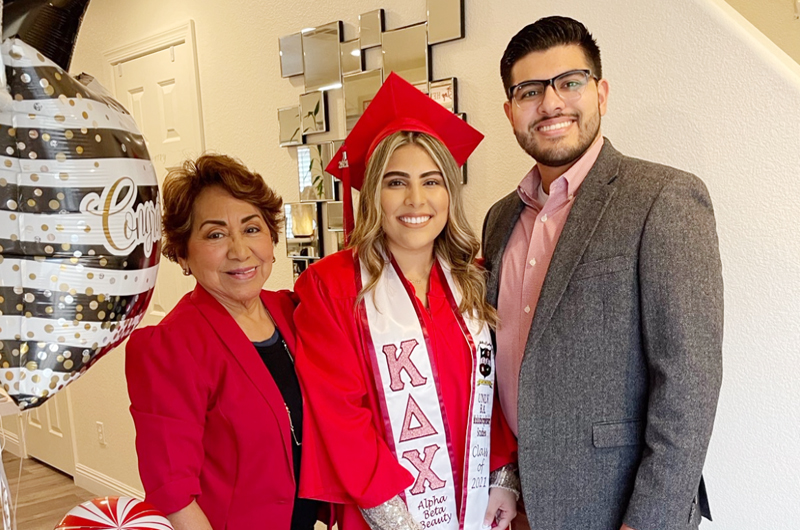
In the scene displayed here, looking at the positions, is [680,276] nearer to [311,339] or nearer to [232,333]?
[311,339]

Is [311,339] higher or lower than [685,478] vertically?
higher

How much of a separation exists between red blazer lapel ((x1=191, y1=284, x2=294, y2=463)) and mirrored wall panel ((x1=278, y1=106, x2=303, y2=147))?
1322 millimetres

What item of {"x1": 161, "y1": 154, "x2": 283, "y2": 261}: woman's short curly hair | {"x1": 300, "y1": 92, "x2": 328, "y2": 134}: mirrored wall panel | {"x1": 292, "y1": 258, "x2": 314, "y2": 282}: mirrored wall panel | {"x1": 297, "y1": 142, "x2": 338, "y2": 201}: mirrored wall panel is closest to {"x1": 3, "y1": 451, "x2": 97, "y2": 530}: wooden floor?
{"x1": 292, "y1": 258, "x2": 314, "y2": 282}: mirrored wall panel

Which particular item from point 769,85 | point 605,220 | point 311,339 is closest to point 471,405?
point 311,339

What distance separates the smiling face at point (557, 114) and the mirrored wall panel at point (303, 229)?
1308 mm

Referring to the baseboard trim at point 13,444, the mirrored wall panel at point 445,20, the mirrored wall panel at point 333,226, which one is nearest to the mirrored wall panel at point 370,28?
the mirrored wall panel at point 445,20

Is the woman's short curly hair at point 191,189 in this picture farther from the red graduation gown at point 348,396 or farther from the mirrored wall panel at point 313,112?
the mirrored wall panel at point 313,112

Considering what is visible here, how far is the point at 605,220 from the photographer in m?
1.24

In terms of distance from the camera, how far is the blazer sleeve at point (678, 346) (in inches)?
44.4

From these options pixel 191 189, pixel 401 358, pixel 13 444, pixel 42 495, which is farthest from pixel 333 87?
pixel 13 444

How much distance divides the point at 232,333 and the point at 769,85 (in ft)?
4.69

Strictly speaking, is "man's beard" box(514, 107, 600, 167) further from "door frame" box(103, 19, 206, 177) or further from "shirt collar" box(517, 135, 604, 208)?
"door frame" box(103, 19, 206, 177)

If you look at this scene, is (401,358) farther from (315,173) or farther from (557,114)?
(315,173)

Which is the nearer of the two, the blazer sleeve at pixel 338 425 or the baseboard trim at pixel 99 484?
the blazer sleeve at pixel 338 425
